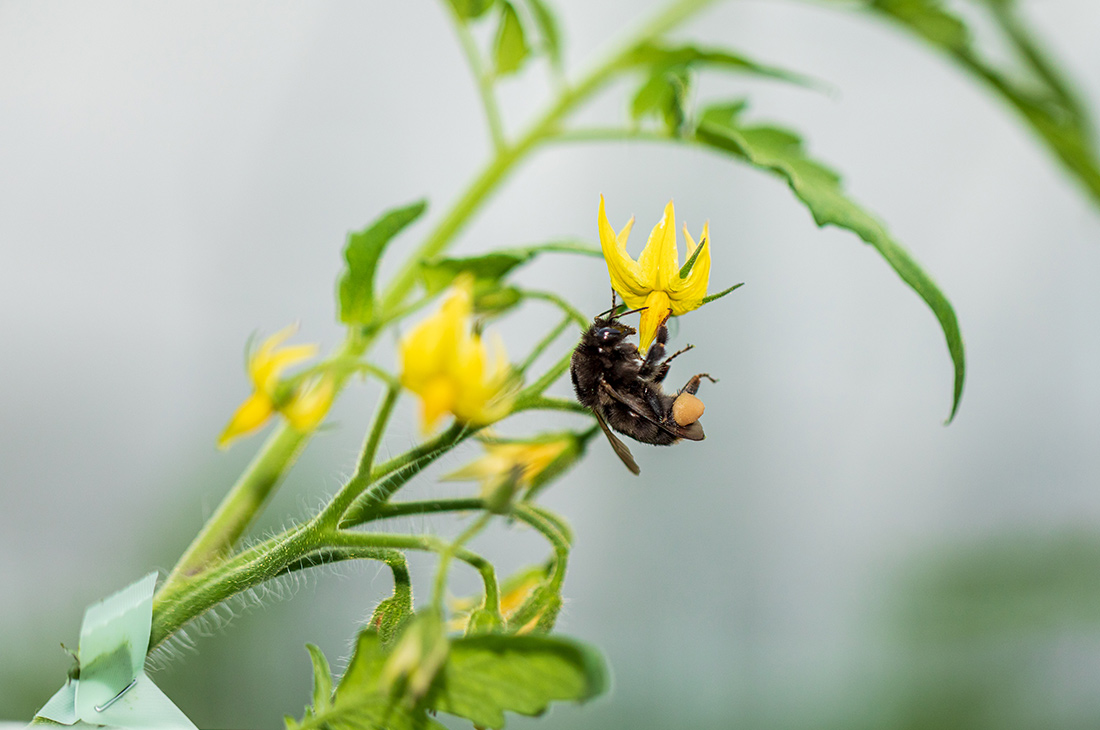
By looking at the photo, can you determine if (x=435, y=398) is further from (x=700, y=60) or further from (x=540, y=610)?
(x=700, y=60)

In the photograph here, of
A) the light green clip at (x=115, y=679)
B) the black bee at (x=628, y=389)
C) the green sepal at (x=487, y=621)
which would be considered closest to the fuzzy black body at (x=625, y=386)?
the black bee at (x=628, y=389)

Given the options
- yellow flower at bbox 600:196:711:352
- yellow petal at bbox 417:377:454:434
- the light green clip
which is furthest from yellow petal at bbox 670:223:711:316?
the light green clip

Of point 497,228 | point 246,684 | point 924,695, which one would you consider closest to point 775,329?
point 497,228

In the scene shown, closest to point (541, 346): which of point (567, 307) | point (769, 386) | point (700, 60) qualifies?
point (567, 307)

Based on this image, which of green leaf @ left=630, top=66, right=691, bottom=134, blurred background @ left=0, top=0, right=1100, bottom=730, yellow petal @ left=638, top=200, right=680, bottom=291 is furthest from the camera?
blurred background @ left=0, top=0, right=1100, bottom=730

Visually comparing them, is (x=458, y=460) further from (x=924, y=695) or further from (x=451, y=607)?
(x=924, y=695)

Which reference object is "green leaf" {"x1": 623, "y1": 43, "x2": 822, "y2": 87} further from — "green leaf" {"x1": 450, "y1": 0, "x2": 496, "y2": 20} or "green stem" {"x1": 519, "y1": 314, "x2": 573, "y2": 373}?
"green stem" {"x1": 519, "y1": 314, "x2": 573, "y2": 373}
